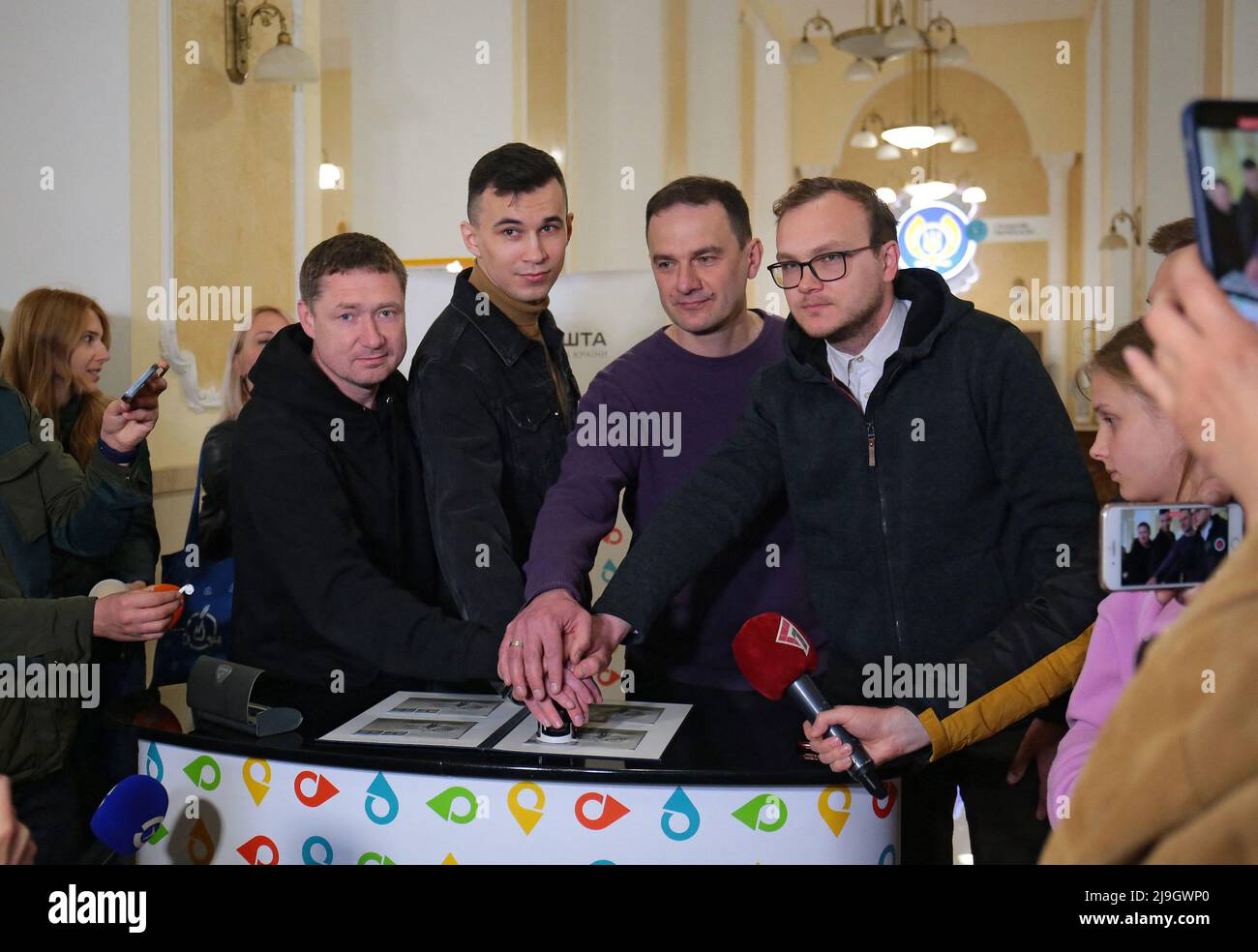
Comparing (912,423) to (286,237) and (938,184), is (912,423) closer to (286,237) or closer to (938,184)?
(286,237)

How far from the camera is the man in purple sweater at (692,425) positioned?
2654 millimetres

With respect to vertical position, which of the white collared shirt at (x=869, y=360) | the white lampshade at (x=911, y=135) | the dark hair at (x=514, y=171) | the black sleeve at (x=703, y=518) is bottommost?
the black sleeve at (x=703, y=518)

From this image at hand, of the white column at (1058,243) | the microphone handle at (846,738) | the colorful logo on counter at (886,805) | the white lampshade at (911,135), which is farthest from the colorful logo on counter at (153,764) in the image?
the white column at (1058,243)

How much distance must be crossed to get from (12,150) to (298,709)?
2.83 meters

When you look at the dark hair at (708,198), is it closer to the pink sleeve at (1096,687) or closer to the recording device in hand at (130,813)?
the pink sleeve at (1096,687)

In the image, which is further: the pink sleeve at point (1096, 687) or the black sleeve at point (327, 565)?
the black sleeve at point (327, 565)

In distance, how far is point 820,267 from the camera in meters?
2.32

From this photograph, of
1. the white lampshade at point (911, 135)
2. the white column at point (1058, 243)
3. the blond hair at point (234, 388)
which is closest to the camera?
the blond hair at point (234, 388)

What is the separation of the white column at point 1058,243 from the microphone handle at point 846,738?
13892 millimetres

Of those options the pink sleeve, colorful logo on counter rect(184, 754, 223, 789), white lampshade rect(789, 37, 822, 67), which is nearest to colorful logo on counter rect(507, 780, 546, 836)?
colorful logo on counter rect(184, 754, 223, 789)

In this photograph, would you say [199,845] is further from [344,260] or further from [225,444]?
[225,444]

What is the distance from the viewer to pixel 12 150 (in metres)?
4.09

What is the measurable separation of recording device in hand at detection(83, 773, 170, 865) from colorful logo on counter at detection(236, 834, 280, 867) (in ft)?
0.58
